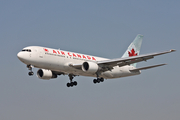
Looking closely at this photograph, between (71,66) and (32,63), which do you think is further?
(71,66)

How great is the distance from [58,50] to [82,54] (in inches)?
159

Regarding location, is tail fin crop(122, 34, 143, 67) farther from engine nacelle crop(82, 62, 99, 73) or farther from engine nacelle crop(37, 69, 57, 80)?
engine nacelle crop(37, 69, 57, 80)

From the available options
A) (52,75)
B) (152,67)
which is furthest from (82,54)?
(152,67)

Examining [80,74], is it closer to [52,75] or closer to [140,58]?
[52,75]

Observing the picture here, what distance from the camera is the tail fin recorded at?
167ft

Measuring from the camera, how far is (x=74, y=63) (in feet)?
132

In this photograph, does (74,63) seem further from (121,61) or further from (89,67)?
(121,61)

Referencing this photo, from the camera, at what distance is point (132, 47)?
5181 cm

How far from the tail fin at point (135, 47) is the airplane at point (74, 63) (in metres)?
4.63

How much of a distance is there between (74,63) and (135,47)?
Result: 15.9m

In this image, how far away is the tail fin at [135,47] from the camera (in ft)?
167

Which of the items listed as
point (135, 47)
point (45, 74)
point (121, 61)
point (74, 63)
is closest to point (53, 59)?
point (74, 63)

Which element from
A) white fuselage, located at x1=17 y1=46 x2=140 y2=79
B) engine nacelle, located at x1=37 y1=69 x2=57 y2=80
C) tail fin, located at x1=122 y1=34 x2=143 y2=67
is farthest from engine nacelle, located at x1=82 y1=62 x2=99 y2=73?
tail fin, located at x1=122 y1=34 x2=143 y2=67

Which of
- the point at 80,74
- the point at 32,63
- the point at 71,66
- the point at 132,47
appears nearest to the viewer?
the point at 32,63
